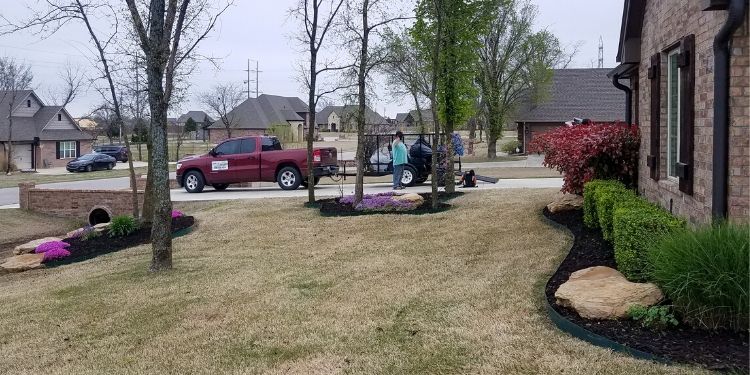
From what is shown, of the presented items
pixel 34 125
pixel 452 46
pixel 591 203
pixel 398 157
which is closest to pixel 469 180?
pixel 398 157

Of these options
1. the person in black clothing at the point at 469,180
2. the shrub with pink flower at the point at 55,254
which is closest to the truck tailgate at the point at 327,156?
the person in black clothing at the point at 469,180

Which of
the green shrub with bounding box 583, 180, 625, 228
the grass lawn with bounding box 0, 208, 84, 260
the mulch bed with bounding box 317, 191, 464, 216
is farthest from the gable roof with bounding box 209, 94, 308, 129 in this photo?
the green shrub with bounding box 583, 180, 625, 228

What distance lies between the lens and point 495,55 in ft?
140

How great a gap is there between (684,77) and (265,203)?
10.5 metres

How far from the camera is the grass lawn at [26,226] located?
54.1 ft

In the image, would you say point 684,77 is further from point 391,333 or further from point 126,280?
point 126,280

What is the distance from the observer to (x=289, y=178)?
20.1m

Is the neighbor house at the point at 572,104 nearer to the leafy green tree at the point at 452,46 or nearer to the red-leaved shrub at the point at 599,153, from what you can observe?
the leafy green tree at the point at 452,46

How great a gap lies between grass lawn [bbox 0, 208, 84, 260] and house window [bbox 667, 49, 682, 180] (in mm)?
13805

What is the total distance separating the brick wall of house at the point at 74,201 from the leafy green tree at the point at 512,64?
27831mm

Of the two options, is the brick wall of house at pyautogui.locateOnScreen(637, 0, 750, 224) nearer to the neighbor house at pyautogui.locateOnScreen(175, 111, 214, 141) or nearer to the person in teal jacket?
the person in teal jacket

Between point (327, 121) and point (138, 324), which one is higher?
point (327, 121)

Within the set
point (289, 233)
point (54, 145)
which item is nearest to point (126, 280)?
point (289, 233)

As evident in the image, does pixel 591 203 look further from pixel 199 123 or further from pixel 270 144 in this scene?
pixel 199 123
